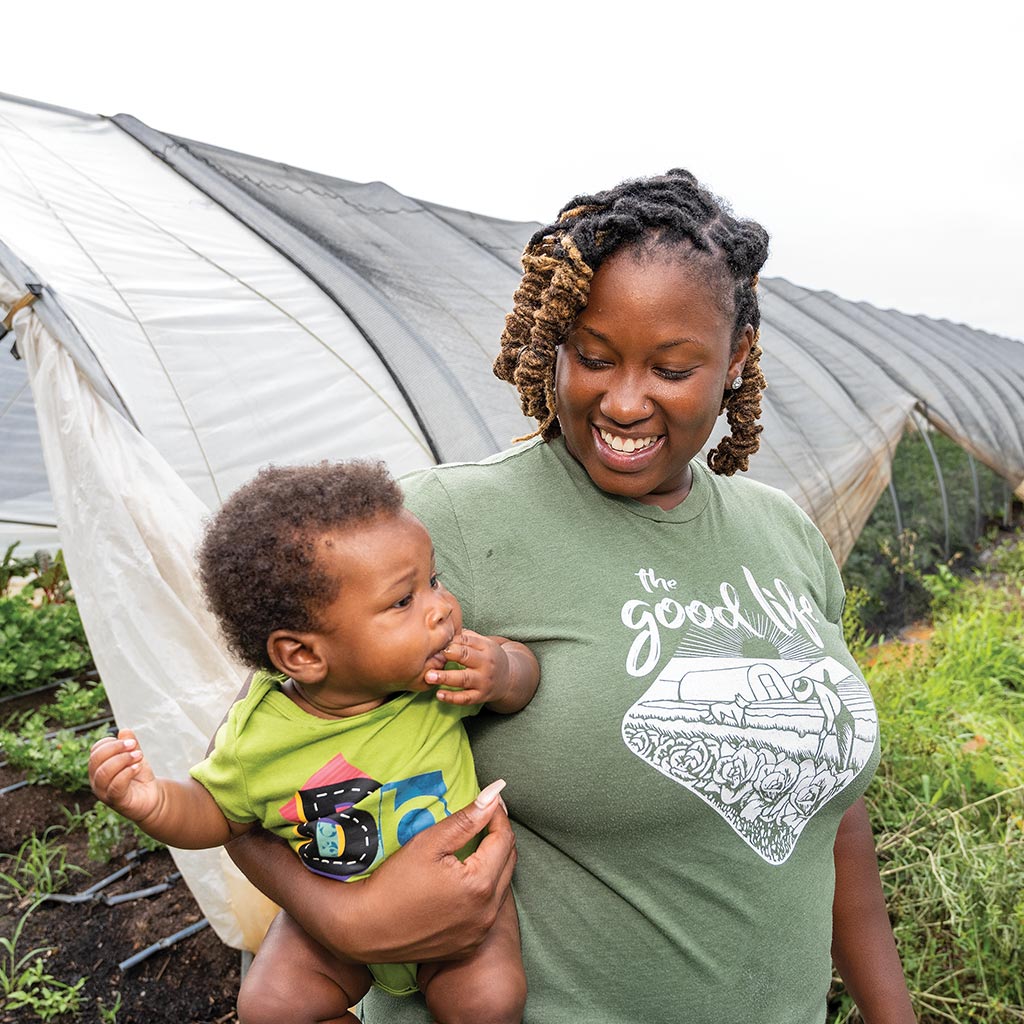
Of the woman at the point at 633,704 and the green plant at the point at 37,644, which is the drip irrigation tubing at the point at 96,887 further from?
the woman at the point at 633,704

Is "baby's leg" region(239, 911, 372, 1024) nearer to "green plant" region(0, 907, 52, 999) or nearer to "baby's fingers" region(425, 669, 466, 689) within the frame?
"baby's fingers" region(425, 669, 466, 689)

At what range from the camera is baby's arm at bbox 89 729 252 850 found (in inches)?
50.1

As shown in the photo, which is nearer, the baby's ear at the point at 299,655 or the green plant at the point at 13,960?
the baby's ear at the point at 299,655

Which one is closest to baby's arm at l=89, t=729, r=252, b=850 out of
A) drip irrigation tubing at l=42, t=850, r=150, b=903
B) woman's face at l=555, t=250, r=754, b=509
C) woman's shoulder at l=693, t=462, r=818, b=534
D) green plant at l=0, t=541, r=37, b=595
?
woman's face at l=555, t=250, r=754, b=509

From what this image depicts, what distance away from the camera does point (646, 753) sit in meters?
1.33

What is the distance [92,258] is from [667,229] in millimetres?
2775

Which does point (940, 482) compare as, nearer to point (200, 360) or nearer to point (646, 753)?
point (200, 360)

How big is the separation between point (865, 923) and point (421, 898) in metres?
0.94

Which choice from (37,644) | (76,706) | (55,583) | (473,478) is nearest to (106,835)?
(76,706)

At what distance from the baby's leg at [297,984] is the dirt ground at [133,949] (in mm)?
1894

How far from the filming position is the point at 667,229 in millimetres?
1424

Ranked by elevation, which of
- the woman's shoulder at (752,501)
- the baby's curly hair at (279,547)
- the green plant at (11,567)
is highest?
the woman's shoulder at (752,501)

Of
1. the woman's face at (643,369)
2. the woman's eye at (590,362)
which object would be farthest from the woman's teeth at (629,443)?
the woman's eye at (590,362)

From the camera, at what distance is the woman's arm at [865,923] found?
1.73 metres
